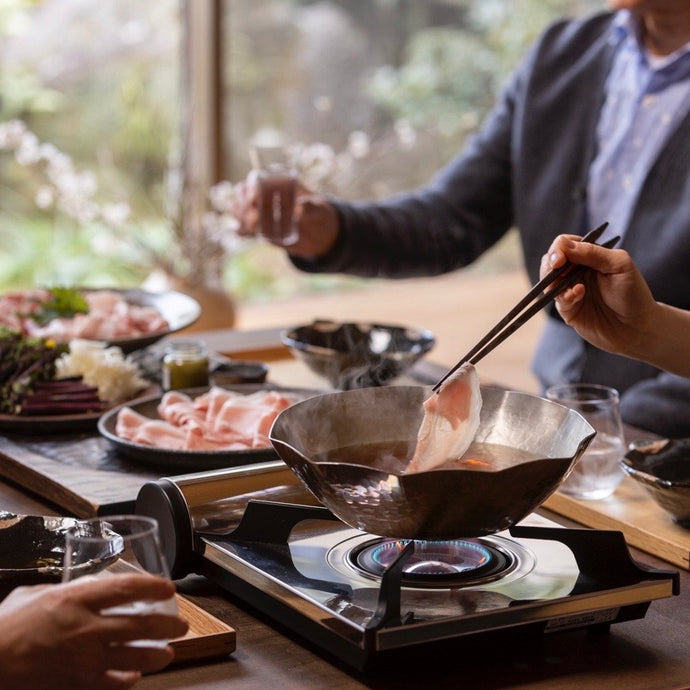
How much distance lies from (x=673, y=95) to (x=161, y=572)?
6.30ft

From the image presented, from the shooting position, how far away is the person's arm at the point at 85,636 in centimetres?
100

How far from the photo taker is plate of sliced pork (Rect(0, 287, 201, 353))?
2414 millimetres

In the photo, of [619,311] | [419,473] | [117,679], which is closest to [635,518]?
[619,311]

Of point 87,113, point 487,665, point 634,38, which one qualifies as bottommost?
point 487,665

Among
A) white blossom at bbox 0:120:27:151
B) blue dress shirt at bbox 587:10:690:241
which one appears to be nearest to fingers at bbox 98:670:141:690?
blue dress shirt at bbox 587:10:690:241

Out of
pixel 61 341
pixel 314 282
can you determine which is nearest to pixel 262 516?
pixel 61 341

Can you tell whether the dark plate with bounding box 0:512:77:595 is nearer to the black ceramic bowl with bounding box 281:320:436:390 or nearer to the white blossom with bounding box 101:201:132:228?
the black ceramic bowl with bounding box 281:320:436:390

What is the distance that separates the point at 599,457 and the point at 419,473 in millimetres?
654

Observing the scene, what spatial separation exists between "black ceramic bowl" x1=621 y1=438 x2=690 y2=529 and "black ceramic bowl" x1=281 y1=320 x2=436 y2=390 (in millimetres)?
585

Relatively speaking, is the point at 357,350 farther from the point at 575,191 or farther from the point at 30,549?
the point at 30,549

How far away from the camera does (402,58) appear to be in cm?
603

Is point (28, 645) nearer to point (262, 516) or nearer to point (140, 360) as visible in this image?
point (262, 516)

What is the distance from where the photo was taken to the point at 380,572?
1291 mm

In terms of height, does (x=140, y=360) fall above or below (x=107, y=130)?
below
